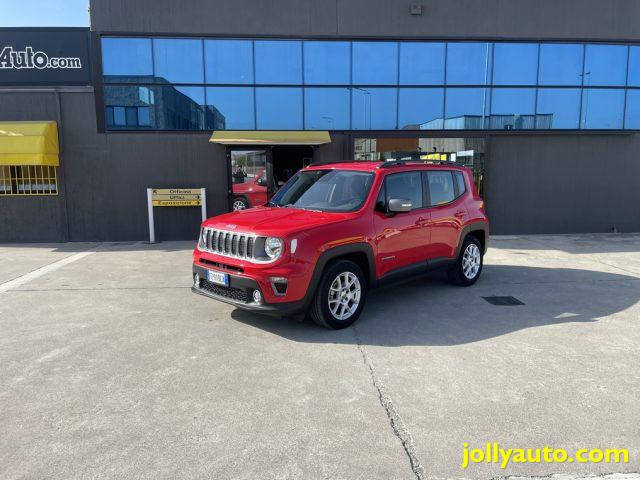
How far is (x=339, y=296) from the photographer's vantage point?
16.1ft

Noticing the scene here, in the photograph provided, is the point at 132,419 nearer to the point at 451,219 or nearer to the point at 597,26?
the point at 451,219

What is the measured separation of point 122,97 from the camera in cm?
1119

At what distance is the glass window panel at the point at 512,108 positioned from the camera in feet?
39.0

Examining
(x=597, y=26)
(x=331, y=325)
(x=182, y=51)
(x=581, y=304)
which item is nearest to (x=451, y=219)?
(x=581, y=304)

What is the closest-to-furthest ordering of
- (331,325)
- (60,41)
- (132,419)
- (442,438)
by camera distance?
(442,438) → (132,419) → (331,325) → (60,41)

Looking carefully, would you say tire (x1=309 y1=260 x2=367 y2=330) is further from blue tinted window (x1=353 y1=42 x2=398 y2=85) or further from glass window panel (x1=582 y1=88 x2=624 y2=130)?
glass window panel (x1=582 y1=88 x2=624 y2=130)

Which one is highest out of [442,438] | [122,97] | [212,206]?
[122,97]

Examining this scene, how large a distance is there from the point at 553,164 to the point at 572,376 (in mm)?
9893

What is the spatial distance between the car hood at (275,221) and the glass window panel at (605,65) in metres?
10.6

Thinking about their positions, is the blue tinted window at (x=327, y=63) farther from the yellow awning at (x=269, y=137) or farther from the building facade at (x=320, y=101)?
the yellow awning at (x=269, y=137)

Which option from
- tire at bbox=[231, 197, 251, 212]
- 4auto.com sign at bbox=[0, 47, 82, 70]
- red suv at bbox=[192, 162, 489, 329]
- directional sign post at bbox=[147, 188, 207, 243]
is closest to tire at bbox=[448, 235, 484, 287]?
red suv at bbox=[192, 162, 489, 329]

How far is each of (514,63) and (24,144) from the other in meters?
12.1

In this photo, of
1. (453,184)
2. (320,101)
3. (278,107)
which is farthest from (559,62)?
(453,184)

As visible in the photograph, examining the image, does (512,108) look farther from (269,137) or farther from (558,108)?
(269,137)
